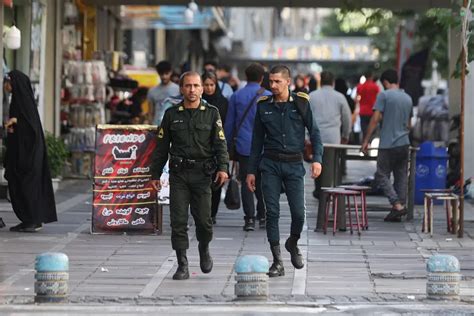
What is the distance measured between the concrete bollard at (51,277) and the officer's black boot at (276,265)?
7.13 feet

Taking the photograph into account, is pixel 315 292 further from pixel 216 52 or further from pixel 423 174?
pixel 216 52

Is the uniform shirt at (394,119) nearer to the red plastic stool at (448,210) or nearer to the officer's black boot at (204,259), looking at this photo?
the red plastic stool at (448,210)

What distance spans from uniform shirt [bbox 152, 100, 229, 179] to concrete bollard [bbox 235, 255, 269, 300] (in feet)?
4.84

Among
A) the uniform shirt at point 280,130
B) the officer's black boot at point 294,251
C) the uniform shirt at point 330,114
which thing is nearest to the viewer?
the uniform shirt at point 280,130

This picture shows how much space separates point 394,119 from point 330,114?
7.93 feet

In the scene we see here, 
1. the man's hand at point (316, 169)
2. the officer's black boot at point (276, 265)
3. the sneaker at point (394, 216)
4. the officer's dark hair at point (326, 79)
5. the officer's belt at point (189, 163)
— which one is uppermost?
the officer's dark hair at point (326, 79)

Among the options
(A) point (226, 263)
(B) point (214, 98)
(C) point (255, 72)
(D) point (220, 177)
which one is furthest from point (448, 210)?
(D) point (220, 177)

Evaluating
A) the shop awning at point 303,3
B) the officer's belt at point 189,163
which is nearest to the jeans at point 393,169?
the shop awning at point 303,3

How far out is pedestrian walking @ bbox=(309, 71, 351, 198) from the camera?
63.4ft

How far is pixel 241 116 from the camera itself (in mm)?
15750

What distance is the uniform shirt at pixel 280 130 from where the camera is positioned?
11969 millimetres

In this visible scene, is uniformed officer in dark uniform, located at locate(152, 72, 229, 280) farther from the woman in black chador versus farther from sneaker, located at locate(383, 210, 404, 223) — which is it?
sneaker, located at locate(383, 210, 404, 223)

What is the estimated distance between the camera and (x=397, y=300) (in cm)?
1069

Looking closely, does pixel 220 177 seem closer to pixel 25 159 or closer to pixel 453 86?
pixel 25 159
